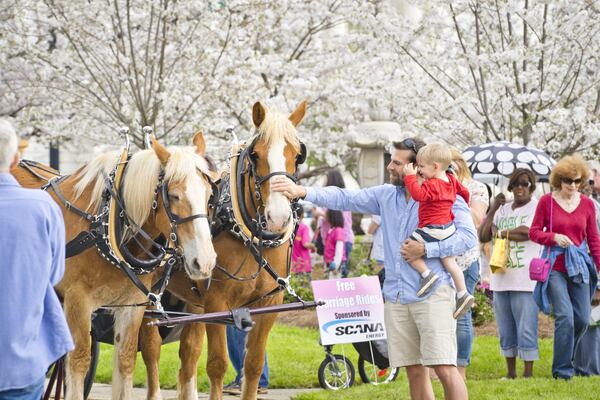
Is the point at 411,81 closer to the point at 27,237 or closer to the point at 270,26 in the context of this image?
the point at 270,26

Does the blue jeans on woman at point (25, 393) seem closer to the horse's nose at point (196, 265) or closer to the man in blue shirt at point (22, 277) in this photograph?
the man in blue shirt at point (22, 277)

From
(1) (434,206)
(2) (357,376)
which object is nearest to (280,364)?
(2) (357,376)

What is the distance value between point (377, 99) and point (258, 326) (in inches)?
420

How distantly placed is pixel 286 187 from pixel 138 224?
1068mm

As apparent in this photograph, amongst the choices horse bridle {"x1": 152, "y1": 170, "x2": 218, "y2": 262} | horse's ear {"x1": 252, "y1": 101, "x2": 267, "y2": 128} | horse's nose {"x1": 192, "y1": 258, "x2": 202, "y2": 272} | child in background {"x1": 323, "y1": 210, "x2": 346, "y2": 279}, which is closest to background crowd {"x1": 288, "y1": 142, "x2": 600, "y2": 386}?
horse's ear {"x1": 252, "y1": 101, "x2": 267, "y2": 128}

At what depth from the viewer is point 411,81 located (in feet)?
51.7

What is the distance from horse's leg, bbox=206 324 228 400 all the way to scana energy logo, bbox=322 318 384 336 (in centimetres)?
176

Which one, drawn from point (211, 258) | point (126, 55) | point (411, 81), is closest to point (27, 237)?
point (211, 258)

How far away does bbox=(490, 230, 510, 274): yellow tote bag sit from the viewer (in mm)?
9555

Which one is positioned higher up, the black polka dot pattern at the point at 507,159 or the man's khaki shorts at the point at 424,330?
the black polka dot pattern at the point at 507,159

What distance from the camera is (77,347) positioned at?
637cm

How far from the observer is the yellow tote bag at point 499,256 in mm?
9555

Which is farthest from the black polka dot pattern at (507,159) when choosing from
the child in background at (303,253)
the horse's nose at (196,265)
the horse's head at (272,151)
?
the horse's nose at (196,265)

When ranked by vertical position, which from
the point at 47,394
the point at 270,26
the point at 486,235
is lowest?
the point at 47,394
